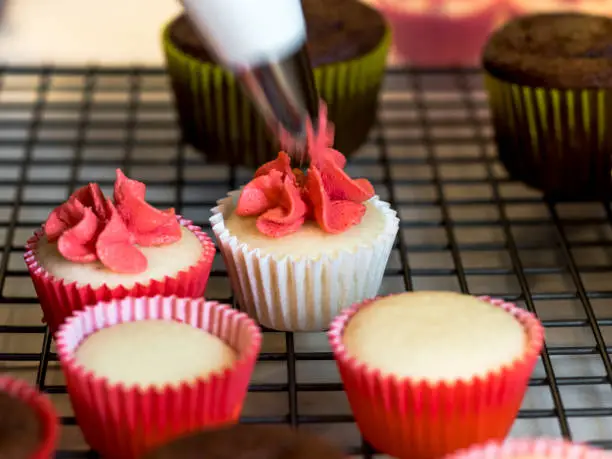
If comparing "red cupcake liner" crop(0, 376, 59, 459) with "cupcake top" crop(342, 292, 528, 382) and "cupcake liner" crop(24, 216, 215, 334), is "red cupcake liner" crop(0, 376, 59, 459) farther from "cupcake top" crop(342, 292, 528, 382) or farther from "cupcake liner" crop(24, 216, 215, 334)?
"cupcake top" crop(342, 292, 528, 382)

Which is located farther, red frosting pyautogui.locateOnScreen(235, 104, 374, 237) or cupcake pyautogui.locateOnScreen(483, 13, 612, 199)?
cupcake pyautogui.locateOnScreen(483, 13, 612, 199)

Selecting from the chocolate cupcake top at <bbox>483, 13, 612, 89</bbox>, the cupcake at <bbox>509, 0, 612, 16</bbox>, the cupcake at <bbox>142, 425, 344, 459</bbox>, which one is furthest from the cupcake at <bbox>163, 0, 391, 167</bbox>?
the cupcake at <bbox>142, 425, 344, 459</bbox>

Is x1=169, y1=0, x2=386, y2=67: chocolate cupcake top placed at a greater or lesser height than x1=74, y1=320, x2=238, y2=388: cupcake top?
greater

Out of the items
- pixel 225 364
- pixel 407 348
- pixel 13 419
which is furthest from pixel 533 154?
pixel 13 419

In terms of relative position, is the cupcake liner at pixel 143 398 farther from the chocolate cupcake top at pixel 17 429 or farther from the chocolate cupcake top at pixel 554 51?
the chocolate cupcake top at pixel 554 51

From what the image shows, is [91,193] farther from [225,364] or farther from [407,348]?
[407,348]

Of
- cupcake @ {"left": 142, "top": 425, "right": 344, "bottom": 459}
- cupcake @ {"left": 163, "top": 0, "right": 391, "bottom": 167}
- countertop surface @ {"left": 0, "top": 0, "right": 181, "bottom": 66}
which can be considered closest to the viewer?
cupcake @ {"left": 142, "top": 425, "right": 344, "bottom": 459}

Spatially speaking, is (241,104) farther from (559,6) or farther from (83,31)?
(559,6)
